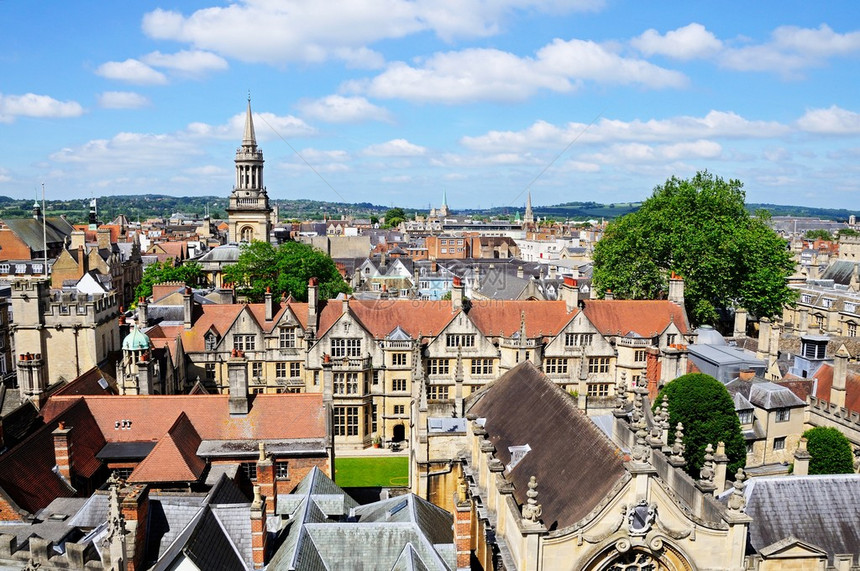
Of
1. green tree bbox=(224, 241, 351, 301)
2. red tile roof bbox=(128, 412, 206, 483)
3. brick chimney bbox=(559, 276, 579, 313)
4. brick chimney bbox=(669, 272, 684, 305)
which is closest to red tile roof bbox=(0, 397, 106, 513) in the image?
red tile roof bbox=(128, 412, 206, 483)

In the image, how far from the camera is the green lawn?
135ft

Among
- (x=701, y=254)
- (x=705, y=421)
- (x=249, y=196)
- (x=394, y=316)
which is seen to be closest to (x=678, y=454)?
(x=705, y=421)

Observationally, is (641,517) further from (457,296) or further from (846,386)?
(457,296)

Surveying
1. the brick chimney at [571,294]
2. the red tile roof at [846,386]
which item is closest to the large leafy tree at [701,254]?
the brick chimney at [571,294]

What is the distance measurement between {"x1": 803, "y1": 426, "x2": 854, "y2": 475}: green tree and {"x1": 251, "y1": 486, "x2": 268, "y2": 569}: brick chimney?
26.6 meters

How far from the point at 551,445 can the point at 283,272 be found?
49627mm

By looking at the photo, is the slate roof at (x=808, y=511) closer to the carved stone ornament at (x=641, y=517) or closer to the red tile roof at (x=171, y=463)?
the carved stone ornament at (x=641, y=517)

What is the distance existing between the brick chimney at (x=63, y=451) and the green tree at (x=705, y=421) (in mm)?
27300

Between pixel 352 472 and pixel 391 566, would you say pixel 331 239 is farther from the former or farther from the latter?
pixel 391 566

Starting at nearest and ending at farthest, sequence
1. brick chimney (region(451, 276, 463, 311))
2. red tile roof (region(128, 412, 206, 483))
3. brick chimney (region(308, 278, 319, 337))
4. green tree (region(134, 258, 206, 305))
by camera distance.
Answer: red tile roof (region(128, 412, 206, 483)) < brick chimney (region(308, 278, 319, 337)) < brick chimney (region(451, 276, 463, 311)) < green tree (region(134, 258, 206, 305))

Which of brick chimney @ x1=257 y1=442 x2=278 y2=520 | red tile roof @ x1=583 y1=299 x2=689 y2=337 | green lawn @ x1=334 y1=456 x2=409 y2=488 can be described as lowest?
green lawn @ x1=334 y1=456 x2=409 y2=488

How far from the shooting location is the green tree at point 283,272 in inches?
2712

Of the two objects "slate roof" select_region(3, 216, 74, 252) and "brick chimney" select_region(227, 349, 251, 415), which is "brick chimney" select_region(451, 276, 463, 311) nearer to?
"brick chimney" select_region(227, 349, 251, 415)

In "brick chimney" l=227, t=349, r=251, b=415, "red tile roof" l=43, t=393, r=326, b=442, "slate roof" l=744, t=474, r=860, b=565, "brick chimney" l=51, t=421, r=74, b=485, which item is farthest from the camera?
"brick chimney" l=227, t=349, r=251, b=415
